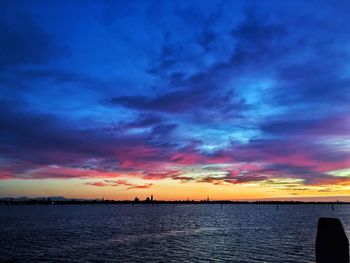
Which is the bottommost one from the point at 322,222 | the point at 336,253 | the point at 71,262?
the point at 71,262

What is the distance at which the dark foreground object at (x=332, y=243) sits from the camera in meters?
6.41

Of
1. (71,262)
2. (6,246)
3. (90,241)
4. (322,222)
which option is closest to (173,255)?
(71,262)

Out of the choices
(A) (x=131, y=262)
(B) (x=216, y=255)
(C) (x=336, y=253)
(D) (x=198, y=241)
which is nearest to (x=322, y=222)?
(C) (x=336, y=253)

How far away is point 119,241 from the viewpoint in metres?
61.1

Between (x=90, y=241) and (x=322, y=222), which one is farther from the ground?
(x=322, y=222)

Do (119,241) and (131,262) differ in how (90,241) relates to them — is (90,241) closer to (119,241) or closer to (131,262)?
(119,241)

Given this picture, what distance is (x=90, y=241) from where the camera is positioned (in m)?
61.4

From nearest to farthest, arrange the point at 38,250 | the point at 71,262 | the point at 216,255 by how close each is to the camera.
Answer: the point at 71,262 < the point at 216,255 < the point at 38,250

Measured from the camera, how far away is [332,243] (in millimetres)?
6531

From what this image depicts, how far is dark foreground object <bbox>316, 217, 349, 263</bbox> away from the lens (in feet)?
21.0

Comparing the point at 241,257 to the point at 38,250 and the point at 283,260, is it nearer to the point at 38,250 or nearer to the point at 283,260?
the point at 283,260

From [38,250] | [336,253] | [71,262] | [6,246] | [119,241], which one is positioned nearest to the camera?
[336,253]

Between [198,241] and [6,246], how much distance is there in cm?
3018

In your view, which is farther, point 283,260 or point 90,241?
point 90,241
